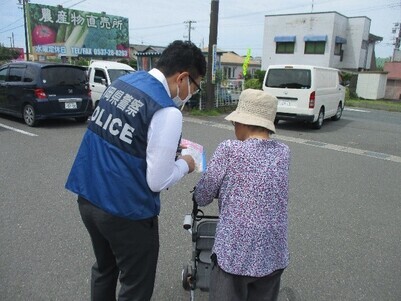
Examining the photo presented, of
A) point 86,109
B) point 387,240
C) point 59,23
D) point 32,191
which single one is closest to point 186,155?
point 387,240

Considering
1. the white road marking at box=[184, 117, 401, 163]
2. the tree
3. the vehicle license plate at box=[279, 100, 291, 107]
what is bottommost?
the white road marking at box=[184, 117, 401, 163]

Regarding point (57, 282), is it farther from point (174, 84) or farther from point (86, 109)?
point (86, 109)

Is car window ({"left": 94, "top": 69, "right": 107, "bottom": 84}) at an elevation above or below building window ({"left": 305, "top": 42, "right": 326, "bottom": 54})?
below

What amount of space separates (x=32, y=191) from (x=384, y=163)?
613 cm

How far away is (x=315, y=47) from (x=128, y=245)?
3484cm

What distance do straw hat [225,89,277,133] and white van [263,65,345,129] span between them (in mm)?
8389

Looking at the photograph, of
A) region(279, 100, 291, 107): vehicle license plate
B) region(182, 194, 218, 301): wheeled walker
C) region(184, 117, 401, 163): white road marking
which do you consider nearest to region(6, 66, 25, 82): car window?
region(184, 117, 401, 163): white road marking

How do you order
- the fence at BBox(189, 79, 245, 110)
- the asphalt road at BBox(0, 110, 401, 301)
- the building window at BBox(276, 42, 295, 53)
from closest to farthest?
the asphalt road at BBox(0, 110, 401, 301)
the fence at BBox(189, 79, 245, 110)
the building window at BBox(276, 42, 295, 53)

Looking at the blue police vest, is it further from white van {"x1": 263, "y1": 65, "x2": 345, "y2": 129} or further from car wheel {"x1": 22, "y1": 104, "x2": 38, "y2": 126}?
white van {"x1": 263, "y1": 65, "x2": 345, "y2": 129}

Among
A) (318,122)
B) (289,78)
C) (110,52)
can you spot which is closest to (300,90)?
(289,78)

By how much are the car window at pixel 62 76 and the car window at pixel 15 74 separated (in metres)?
0.85

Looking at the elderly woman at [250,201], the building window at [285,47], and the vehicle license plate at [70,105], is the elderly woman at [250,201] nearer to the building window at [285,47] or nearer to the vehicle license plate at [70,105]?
the vehicle license plate at [70,105]

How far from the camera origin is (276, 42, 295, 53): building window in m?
34.3

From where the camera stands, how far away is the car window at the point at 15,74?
8.96 metres
